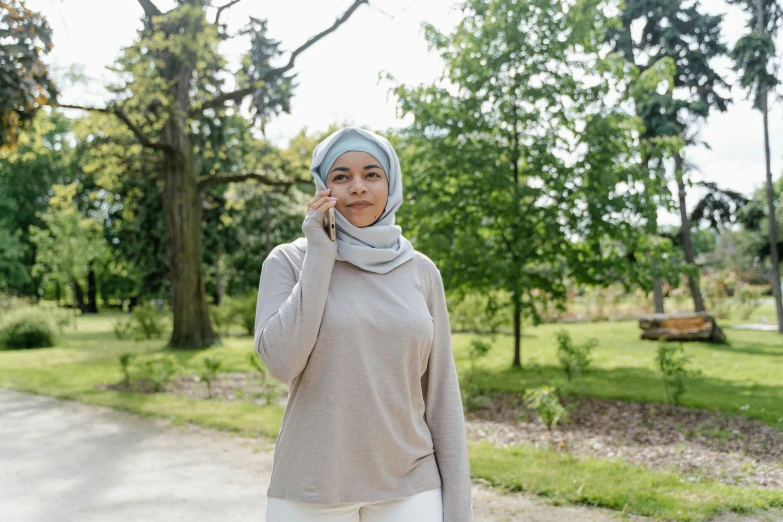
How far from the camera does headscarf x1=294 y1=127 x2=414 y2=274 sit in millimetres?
2045

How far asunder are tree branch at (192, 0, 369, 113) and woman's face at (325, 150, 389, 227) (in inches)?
561

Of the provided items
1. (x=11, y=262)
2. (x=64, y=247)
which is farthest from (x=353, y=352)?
(x=11, y=262)

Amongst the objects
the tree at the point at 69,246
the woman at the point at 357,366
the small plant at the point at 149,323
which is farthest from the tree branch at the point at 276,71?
the tree at the point at 69,246

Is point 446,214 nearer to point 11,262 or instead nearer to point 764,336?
point 764,336

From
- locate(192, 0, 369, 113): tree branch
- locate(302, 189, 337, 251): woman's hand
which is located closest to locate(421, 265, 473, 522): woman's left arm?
locate(302, 189, 337, 251): woman's hand

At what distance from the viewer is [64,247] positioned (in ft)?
120

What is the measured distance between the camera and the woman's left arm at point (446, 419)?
209 centimetres

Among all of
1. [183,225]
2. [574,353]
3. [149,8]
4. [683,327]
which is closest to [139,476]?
[574,353]

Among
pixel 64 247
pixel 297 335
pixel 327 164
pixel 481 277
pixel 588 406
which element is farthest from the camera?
pixel 64 247

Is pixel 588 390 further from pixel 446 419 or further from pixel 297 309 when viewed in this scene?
pixel 297 309

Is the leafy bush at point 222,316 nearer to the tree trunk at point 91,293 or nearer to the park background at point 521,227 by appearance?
the park background at point 521,227

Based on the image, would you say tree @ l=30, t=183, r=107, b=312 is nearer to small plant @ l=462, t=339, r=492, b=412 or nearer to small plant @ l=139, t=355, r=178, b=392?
small plant @ l=139, t=355, r=178, b=392

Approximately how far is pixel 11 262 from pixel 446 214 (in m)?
42.3

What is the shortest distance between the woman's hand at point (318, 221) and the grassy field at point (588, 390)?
3626mm
